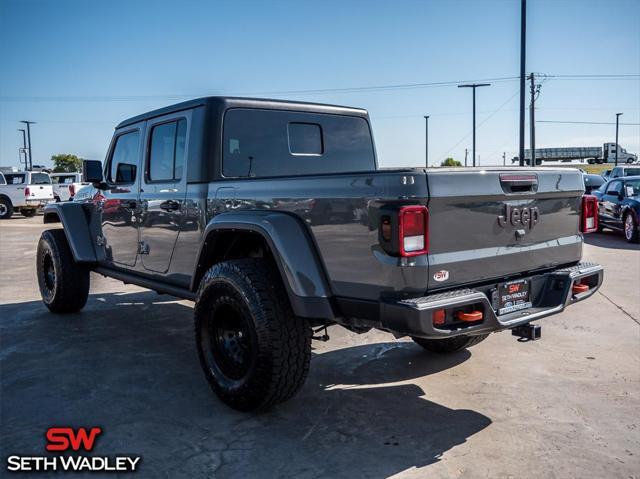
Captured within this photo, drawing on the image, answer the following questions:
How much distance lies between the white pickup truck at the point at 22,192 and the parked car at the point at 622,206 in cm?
1938

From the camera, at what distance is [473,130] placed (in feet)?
121

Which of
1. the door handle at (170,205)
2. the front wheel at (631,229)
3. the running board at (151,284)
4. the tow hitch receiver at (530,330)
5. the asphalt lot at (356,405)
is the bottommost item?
the asphalt lot at (356,405)

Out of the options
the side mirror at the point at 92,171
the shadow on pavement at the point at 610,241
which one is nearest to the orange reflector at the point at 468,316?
the side mirror at the point at 92,171

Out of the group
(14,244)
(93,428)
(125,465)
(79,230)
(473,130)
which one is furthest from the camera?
(473,130)

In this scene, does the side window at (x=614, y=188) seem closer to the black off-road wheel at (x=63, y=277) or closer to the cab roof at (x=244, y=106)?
the cab roof at (x=244, y=106)

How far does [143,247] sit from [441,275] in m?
2.81

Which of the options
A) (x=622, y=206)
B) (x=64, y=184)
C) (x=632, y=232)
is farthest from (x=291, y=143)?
(x=64, y=184)

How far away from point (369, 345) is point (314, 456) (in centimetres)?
216

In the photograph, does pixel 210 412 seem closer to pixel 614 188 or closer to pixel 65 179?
pixel 614 188

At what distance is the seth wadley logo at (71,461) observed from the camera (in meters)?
3.06

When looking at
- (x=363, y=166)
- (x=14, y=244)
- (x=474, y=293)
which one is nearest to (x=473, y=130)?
(x=14, y=244)

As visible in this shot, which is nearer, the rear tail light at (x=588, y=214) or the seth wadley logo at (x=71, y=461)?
the seth wadley logo at (x=71, y=461)

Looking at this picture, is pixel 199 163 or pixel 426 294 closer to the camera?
pixel 426 294

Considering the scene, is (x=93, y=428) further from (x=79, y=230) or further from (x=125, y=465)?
(x=79, y=230)
